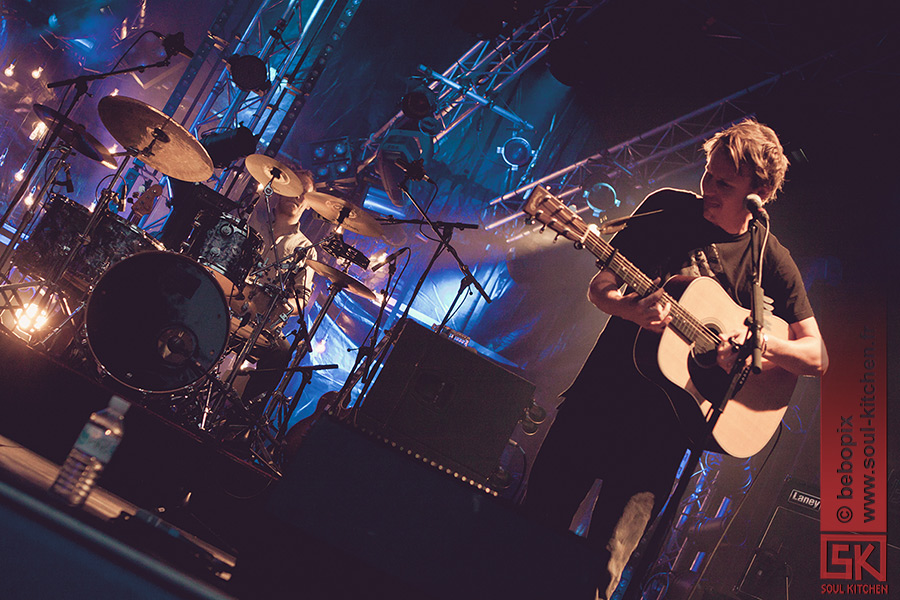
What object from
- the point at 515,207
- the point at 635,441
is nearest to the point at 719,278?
the point at 635,441

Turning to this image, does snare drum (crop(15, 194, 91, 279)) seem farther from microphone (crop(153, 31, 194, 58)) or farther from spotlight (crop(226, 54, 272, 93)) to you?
spotlight (crop(226, 54, 272, 93))

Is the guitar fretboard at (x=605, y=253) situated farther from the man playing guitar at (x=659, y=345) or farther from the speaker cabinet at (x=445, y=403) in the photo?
the speaker cabinet at (x=445, y=403)

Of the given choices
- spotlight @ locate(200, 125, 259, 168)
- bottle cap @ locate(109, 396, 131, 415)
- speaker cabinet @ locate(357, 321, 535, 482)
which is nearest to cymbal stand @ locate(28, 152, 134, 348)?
bottle cap @ locate(109, 396, 131, 415)

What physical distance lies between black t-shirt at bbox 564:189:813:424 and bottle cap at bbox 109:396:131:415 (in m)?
2.16

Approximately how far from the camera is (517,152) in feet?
30.7

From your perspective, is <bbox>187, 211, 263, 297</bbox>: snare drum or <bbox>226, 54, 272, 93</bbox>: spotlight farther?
<bbox>226, 54, 272, 93</bbox>: spotlight

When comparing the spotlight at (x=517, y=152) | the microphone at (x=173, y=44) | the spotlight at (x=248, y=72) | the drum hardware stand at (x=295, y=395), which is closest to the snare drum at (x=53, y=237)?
the microphone at (x=173, y=44)

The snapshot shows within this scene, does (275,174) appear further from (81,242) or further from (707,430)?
(707,430)

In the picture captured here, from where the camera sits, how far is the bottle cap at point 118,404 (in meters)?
2.53

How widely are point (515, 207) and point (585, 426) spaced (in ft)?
25.4

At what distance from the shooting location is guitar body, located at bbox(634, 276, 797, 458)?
210 cm

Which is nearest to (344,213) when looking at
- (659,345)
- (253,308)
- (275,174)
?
(275,174)

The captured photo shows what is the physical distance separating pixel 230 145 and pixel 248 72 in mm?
A: 1268

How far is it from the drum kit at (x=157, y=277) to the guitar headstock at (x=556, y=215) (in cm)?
222
